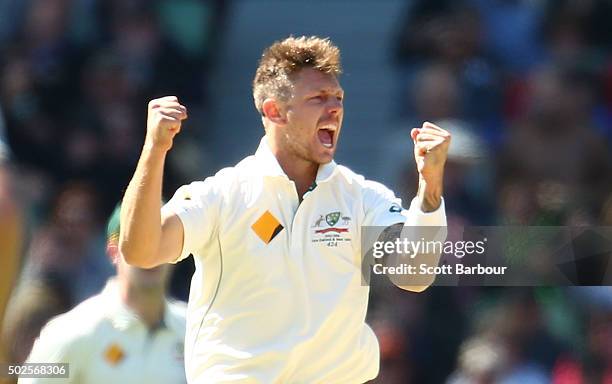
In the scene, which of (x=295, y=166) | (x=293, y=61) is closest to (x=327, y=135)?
(x=295, y=166)

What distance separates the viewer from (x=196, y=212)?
4855 millimetres

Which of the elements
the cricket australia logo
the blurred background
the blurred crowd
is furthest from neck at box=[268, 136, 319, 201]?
the blurred crowd

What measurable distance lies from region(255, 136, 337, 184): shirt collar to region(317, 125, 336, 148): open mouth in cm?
7

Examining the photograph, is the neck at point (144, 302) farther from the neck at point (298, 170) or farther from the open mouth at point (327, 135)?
the open mouth at point (327, 135)

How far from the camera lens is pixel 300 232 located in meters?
4.95

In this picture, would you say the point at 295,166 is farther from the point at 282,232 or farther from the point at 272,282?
the point at 272,282

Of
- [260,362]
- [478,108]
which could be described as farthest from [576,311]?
[260,362]

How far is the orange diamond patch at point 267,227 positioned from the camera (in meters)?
4.90

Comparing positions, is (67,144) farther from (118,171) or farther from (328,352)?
(328,352)

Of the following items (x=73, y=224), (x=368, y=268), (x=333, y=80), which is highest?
(x=73, y=224)

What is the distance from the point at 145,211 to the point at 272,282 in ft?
1.65

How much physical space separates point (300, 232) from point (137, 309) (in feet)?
4.04

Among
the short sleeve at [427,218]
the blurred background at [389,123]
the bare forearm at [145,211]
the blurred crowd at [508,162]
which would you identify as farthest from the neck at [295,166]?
the blurred crowd at [508,162]

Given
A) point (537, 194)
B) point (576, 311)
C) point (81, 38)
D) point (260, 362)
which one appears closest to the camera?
point (260, 362)
